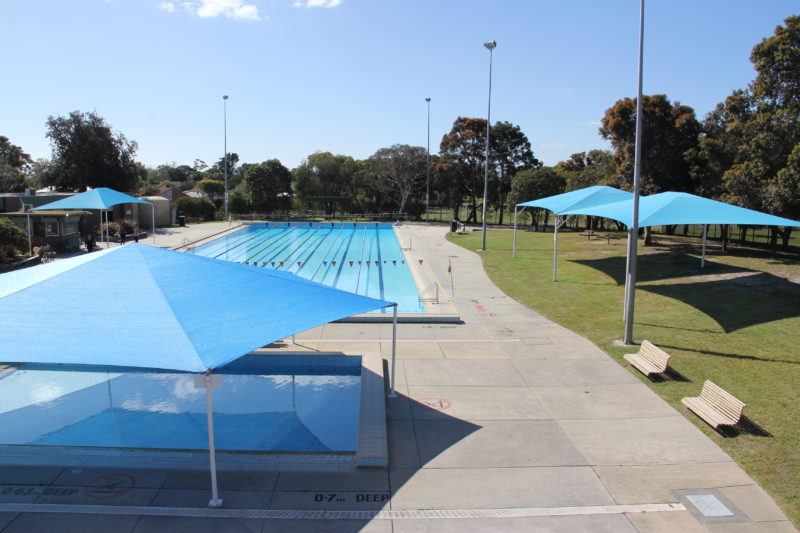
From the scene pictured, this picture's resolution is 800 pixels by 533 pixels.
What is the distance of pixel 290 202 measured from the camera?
5672cm

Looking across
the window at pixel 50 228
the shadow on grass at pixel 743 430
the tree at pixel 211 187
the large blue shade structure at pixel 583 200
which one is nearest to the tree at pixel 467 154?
the large blue shade structure at pixel 583 200

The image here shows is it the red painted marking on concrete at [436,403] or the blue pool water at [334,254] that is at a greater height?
the blue pool water at [334,254]

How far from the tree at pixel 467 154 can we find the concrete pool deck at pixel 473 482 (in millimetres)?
41123

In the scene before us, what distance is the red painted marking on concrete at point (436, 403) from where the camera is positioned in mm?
9477

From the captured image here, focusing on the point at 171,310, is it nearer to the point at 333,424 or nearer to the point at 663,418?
the point at 333,424

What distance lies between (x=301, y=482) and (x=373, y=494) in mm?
989

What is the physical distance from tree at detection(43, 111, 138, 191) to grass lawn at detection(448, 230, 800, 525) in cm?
3177

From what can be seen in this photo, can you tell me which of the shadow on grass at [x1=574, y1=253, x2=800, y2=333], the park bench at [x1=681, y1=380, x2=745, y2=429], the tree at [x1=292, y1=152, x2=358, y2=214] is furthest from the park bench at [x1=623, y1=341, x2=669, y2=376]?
the tree at [x1=292, y1=152, x2=358, y2=214]

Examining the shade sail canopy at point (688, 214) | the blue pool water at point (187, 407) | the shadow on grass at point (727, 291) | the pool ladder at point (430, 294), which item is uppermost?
the shade sail canopy at point (688, 214)

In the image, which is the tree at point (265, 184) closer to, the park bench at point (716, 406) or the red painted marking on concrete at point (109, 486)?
the red painted marking on concrete at point (109, 486)

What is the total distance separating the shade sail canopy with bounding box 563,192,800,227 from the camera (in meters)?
16.4

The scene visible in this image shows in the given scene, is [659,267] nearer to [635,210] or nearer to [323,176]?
[635,210]

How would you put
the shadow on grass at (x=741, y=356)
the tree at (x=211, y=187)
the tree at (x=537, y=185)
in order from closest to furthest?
the shadow on grass at (x=741, y=356), the tree at (x=537, y=185), the tree at (x=211, y=187)

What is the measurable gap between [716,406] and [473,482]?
4768 mm
